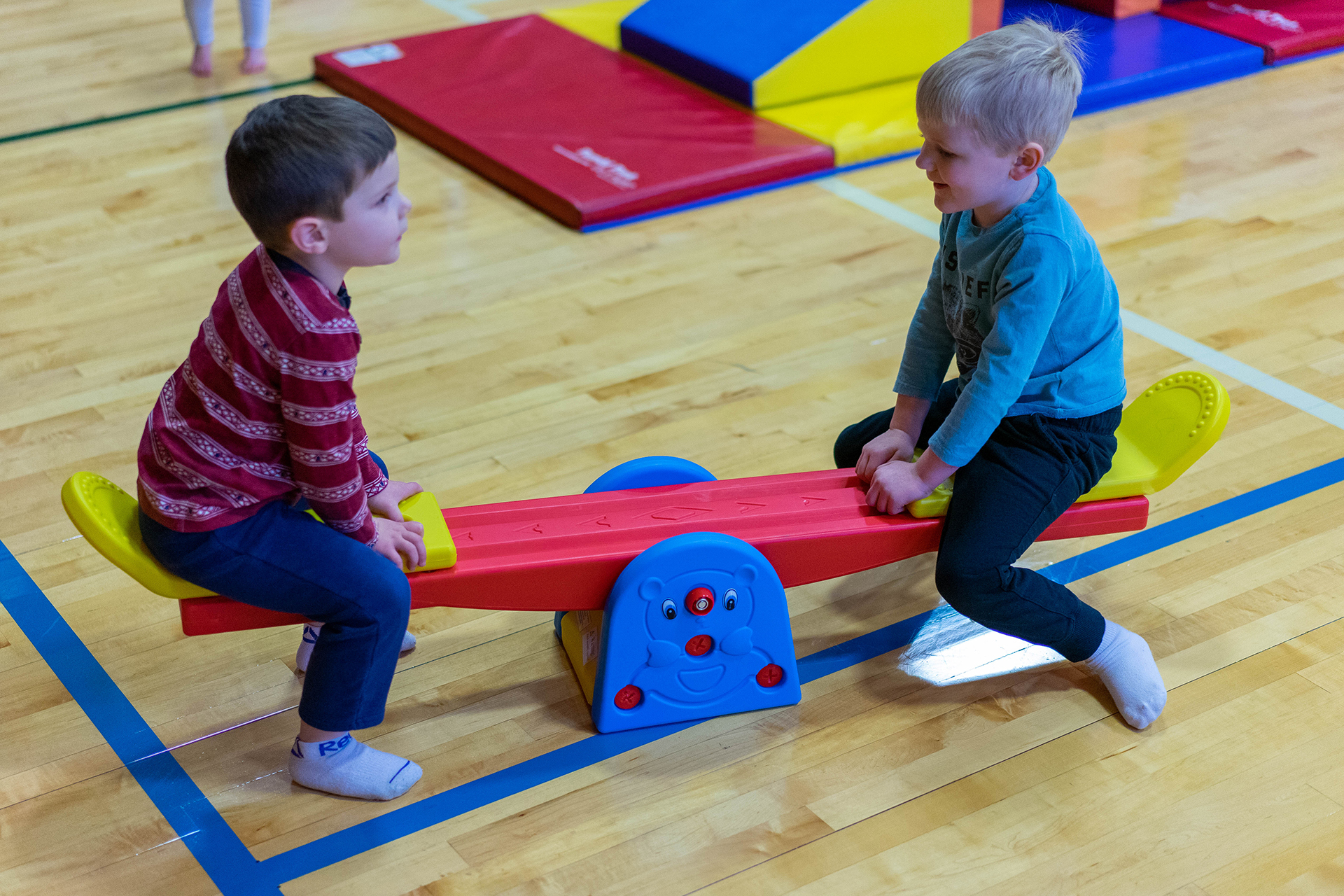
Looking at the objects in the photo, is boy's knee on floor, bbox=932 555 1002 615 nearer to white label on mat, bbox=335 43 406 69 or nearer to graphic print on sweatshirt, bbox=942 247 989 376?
graphic print on sweatshirt, bbox=942 247 989 376

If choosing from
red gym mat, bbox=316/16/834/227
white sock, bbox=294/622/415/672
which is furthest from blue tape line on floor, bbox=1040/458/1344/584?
red gym mat, bbox=316/16/834/227

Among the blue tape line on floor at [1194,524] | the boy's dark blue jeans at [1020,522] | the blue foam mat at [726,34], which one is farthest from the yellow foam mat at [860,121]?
the boy's dark blue jeans at [1020,522]

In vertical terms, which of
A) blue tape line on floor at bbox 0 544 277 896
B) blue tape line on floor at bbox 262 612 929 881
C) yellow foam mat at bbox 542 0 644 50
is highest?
yellow foam mat at bbox 542 0 644 50

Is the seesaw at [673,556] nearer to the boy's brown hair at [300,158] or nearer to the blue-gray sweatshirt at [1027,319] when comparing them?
the blue-gray sweatshirt at [1027,319]

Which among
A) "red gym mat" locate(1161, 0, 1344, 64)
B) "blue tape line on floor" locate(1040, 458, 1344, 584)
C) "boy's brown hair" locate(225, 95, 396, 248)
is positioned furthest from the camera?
"red gym mat" locate(1161, 0, 1344, 64)

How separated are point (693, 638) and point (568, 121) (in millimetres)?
2256

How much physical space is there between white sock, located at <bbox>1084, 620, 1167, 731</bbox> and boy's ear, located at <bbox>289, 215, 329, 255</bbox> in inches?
44.2

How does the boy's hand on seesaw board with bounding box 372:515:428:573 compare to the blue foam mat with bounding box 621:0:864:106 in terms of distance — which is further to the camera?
the blue foam mat with bounding box 621:0:864:106

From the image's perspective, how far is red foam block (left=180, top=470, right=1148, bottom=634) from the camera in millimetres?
1629

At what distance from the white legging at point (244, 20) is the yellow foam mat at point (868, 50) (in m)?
1.66

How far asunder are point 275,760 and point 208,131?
2596mm

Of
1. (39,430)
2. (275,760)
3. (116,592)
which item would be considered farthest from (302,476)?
(39,430)

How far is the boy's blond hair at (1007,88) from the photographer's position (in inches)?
61.6

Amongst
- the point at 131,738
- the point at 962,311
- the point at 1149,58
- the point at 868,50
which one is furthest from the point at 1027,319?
the point at 1149,58
